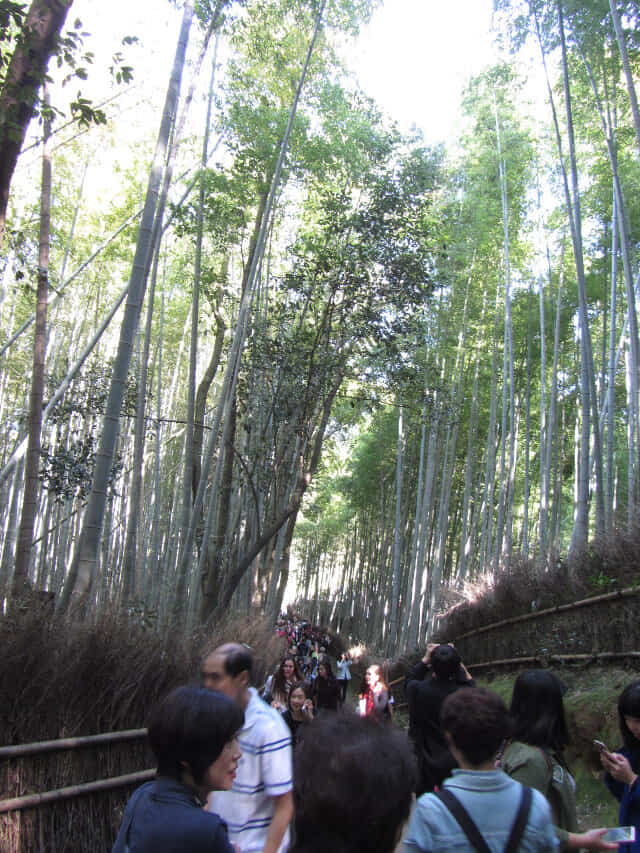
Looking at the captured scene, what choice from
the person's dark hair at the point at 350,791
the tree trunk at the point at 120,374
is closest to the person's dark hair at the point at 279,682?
the tree trunk at the point at 120,374

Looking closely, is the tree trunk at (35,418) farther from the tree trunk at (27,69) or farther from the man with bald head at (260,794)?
the man with bald head at (260,794)

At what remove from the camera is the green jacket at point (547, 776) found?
1580 mm

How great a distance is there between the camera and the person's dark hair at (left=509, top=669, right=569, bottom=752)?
5.42ft

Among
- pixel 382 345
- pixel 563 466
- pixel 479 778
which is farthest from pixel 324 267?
pixel 563 466

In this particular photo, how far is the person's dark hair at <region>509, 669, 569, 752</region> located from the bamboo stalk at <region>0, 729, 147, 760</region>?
1669 millimetres

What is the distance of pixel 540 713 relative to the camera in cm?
167

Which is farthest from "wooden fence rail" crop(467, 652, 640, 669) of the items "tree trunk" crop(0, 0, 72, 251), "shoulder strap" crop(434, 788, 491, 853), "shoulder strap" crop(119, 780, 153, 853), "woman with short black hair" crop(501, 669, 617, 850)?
"tree trunk" crop(0, 0, 72, 251)

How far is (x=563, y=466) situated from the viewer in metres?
13.6

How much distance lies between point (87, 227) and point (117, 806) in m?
8.73

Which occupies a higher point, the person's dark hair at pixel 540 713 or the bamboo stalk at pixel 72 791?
the person's dark hair at pixel 540 713

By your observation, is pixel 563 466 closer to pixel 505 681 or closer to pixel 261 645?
pixel 505 681

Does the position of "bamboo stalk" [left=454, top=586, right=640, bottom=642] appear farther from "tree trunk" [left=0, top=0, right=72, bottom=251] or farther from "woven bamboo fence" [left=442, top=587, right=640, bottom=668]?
"tree trunk" [left=0, top=0, right=72, bottom=251]

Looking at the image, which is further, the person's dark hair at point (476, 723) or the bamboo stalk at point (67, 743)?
the bamboo stalk at point (67, 743)

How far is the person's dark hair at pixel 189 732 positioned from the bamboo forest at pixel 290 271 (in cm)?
179
